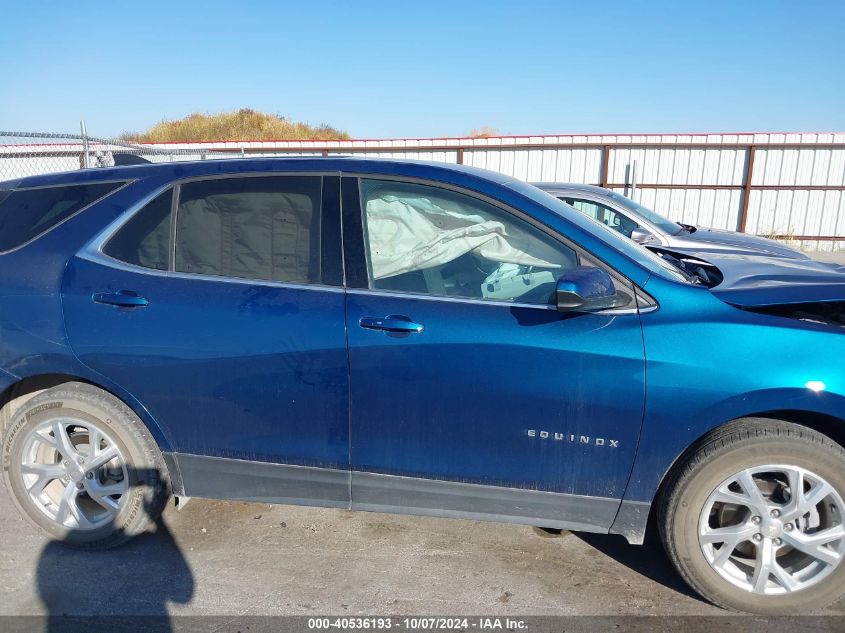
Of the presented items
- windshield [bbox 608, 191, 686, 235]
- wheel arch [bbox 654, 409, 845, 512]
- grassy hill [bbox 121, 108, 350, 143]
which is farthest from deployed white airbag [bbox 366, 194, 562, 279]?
grassy hill [bbox 121, 108, 350, 143]

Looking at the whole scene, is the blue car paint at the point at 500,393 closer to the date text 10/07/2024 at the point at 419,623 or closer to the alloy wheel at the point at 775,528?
the alloy wheel at the point at 775,528

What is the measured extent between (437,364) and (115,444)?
1.62 meters

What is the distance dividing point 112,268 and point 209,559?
4.78ft

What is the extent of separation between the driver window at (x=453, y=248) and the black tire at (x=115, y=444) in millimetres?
1382

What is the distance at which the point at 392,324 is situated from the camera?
2.45m

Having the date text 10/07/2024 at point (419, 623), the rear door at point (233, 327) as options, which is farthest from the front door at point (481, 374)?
the date text 10/07/2024 at point (419, 623)

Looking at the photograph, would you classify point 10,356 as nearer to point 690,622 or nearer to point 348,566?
point 348,566

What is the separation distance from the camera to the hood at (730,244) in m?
5.81

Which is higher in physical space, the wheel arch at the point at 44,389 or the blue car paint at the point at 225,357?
the blue car paint at the point at 225,357

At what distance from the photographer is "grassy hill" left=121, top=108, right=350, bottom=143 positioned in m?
29.9

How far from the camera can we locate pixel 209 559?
2.88 meters

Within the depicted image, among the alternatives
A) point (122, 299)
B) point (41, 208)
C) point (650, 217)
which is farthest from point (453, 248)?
point (650, 217)

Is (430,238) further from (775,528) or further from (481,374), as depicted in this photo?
(775,528)

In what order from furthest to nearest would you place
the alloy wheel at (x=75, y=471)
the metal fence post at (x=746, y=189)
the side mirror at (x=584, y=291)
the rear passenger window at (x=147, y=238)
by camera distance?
the metal fence post at (x=746, y=189), the alloy wheel at (x=75, y=471), the rear passenger window at (x=147, y=238), the side mirror at (x=584, y=291)
